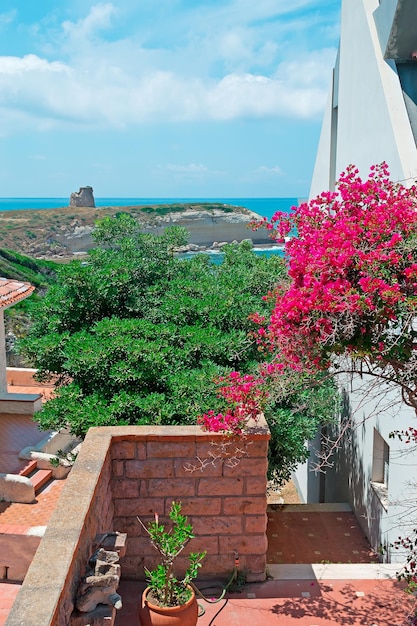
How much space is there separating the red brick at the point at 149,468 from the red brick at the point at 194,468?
65mm

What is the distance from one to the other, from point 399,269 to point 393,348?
58cm

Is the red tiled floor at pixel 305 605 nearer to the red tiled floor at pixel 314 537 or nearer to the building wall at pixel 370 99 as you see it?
the red tiled floor at pixel 314 537

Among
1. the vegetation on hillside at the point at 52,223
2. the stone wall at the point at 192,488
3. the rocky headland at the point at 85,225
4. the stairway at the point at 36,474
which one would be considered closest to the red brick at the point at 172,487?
the stone wall at the point at 192,488

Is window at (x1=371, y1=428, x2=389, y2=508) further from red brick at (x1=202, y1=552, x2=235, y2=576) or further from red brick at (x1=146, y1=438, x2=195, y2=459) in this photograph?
red brick at (x1=146, y1=438, x2=195, y2=459)

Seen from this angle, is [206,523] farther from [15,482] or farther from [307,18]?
[307,18]

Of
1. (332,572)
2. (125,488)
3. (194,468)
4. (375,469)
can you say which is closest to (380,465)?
(375,469)

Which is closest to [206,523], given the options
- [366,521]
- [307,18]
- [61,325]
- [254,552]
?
[254,552]

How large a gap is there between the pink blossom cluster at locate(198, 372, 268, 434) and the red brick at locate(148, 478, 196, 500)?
0.57 m

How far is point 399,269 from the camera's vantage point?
14.1ft

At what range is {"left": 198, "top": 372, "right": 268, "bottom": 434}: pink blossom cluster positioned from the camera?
5.32m

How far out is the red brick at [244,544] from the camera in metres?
5.59

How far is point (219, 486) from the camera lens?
5496 mm

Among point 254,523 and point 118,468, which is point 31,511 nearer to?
point 118,468

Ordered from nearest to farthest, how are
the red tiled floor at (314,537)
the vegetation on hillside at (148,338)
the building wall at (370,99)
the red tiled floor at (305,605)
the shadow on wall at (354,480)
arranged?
1. the red tiled floor at (305,605)
2. the vegetation on hillside at (148,338)
3. the building wall at (370,99)
4. the red tiled floor at (314,537)
5. the shadow on wall at (354,480)
